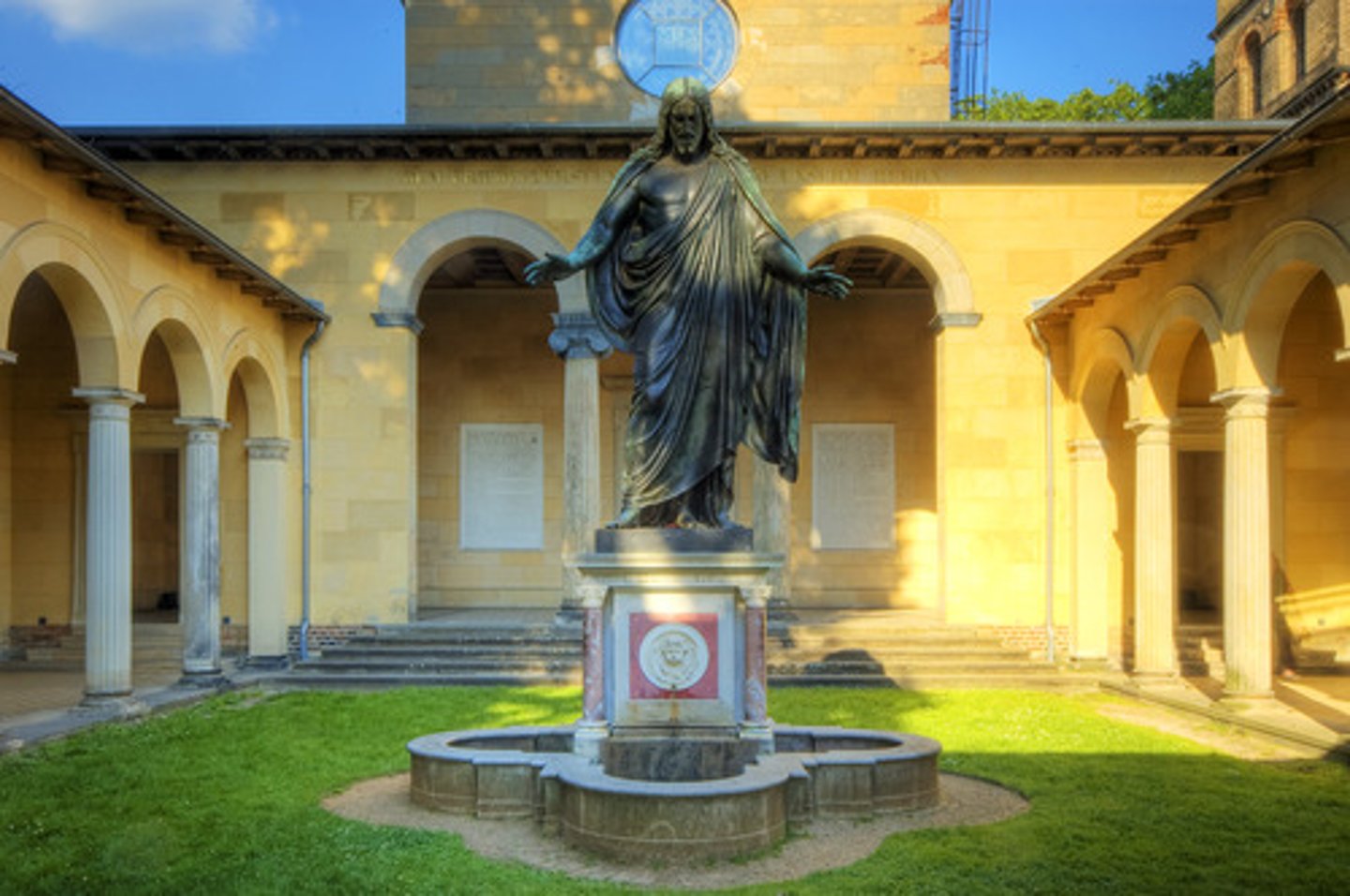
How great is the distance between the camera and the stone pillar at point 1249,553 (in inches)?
457

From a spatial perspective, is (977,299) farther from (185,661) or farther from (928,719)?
(185,661)

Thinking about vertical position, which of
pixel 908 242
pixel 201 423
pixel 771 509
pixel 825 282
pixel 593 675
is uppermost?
pixel 908 242

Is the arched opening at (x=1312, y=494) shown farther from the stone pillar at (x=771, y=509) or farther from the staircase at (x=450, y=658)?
the staircase at (x=450, y=658)

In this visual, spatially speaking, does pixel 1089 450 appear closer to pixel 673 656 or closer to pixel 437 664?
pixel 437 664

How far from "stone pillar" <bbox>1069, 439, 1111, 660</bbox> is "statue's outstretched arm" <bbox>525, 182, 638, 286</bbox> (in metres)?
10.3

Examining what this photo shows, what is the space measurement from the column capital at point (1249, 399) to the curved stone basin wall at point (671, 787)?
5812 mm

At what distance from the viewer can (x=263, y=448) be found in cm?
1577

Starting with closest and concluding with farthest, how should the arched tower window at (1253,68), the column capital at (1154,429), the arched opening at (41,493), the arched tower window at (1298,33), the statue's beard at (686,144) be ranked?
the statue's beard at (686,144) → the column capital at (1154,429) → the arched opening at (41,493) → the arched tower window at (1298,33) → the arched tower window at (1253,68)

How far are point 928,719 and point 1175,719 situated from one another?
257cm

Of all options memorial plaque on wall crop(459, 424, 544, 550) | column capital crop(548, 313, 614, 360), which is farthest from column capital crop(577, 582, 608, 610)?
memorial plaque on wall crop(459, 424, 544, 550)

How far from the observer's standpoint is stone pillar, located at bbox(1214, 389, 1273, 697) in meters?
11.6

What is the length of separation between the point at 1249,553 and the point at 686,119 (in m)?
7.79

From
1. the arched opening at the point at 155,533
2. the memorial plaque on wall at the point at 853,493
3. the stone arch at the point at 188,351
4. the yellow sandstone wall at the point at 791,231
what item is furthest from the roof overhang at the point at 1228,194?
the arched opening at the point at 155,533

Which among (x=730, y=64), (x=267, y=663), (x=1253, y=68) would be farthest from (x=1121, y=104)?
(x=267, y=663)
